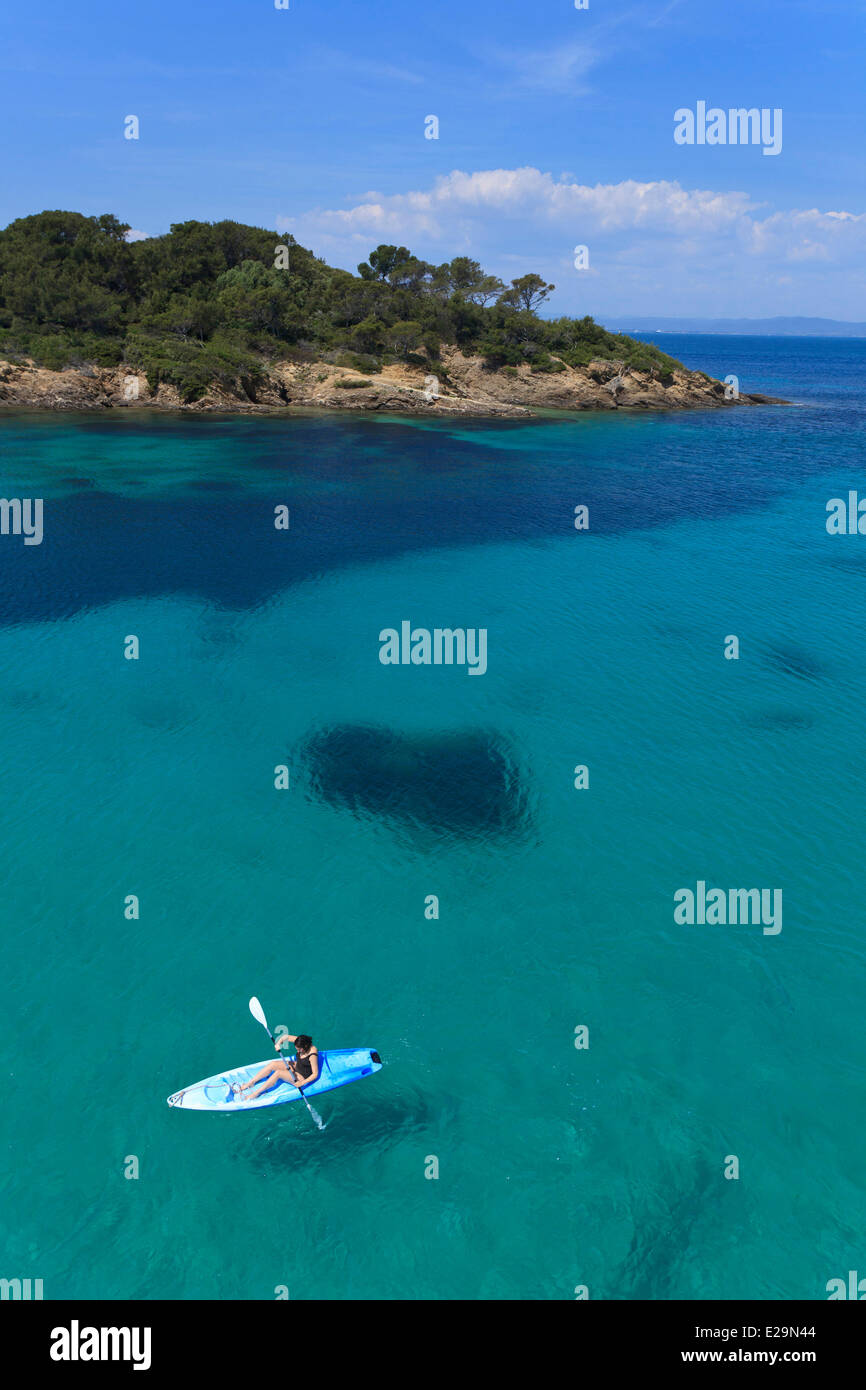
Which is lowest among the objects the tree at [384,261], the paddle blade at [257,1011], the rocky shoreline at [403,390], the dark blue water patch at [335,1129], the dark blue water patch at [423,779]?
the dark blue water patch at [335,1129]

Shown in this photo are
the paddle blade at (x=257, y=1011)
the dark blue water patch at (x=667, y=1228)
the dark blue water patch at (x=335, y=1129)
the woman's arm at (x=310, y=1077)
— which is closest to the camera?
the dark blue water patch at (x=667, y=1228)

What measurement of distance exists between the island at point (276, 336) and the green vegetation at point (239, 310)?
0.23 m

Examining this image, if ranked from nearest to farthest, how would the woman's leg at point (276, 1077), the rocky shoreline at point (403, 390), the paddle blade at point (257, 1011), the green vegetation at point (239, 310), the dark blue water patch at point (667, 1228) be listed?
1. the dark blue water patch at point (667, 1228)
2. the woman's leg at point (276, 1077)
3. the paddle blade at point (257, 1011)
4. the rocky shoreline at point (403, 390)
5. the green vegetation at point (239, 310)

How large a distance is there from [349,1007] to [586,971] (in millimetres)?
6683

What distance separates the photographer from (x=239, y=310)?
10500 centimetres

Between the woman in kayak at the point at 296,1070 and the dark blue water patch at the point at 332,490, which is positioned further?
the dark blue water patch at the point at 332,490

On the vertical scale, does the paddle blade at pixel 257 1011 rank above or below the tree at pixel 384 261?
below

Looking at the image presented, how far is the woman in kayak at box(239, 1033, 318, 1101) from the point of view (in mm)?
16484

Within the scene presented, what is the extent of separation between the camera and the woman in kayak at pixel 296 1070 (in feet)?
54.1

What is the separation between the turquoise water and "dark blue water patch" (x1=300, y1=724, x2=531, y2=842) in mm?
145

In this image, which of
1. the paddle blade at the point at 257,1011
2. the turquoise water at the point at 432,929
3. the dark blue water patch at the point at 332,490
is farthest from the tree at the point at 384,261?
A: the paddle blade at the point at 257,1011

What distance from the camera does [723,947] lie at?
21.4m

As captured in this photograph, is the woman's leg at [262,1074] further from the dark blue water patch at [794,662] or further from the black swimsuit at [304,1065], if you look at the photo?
the dark blue water patch at [794,662]

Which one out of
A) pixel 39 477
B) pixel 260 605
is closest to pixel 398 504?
pixel 260 605
